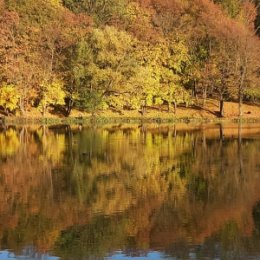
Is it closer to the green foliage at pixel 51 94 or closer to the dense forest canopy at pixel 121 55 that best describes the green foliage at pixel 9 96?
the dense forest canopy at pixel 121 55

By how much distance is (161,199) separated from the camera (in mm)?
21141

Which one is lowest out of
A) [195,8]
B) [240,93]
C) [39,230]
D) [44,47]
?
[39,230]

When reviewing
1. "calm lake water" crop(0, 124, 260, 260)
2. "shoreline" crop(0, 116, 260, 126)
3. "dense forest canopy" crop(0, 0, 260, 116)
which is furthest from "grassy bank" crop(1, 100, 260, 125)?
"calm lake water" crop(0, 124, 260, 260)

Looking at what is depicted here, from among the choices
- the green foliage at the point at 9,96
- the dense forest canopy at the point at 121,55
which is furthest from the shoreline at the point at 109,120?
the dense forest canopy at the point at 121,55

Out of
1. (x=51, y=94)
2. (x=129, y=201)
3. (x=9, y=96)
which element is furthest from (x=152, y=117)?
(x=129, y=201)

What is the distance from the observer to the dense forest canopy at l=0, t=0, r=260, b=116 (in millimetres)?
64500

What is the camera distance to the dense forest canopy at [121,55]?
212 feet

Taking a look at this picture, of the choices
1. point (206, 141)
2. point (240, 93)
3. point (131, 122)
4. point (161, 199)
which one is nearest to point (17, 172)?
point (161, 199)

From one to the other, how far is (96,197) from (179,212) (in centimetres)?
384

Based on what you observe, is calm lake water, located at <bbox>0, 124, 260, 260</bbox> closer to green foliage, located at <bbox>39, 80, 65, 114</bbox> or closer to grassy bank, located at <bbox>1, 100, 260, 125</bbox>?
grassy bank, located at <bbox>1, 100, 260, 125</bbox>

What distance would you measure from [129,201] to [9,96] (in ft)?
145

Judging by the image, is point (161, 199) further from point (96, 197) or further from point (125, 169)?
point (125, 169)

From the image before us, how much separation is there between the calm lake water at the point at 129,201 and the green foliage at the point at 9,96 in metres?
23.8

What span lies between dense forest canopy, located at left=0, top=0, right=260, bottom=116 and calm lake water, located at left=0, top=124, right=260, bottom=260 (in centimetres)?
2573
